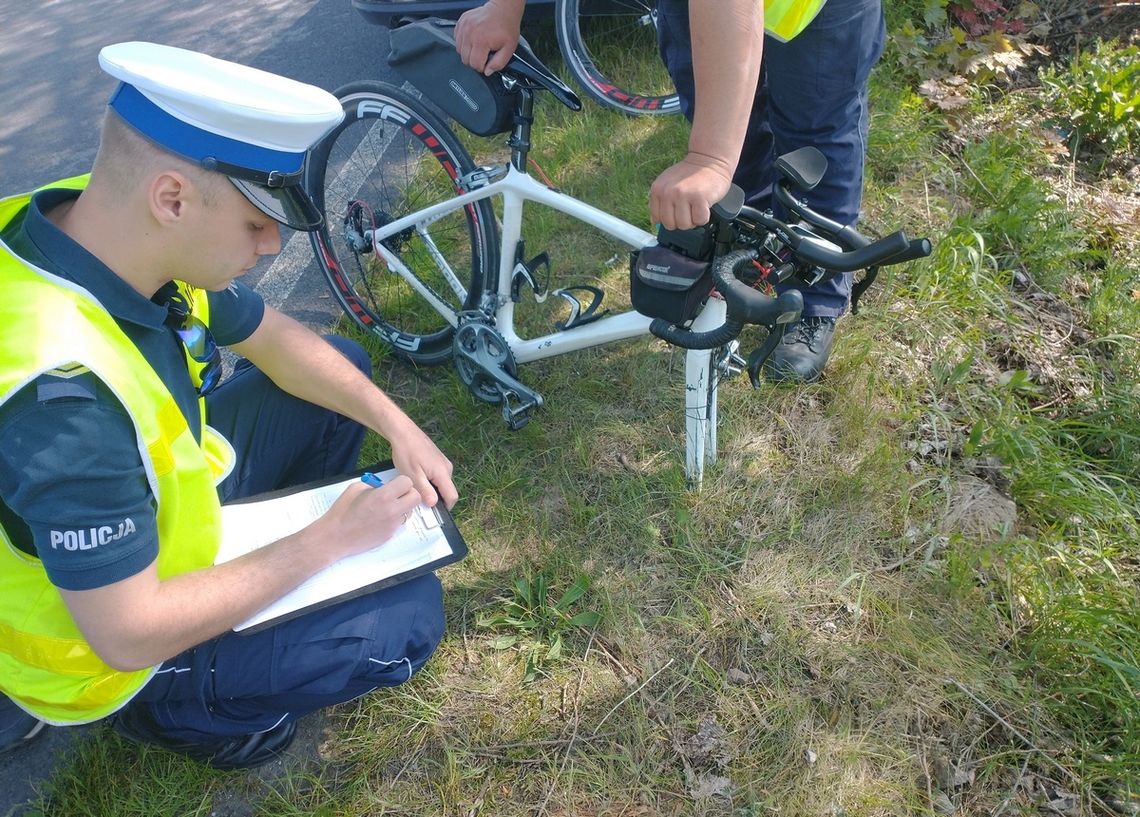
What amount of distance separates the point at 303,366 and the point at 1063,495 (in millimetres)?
2409

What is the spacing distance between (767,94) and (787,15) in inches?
29.2

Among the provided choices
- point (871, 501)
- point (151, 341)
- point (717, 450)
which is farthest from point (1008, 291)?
point (151, 341)

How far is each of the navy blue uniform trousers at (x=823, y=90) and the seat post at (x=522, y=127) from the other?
58 cm

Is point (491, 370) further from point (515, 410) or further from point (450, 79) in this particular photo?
point (450, 79)

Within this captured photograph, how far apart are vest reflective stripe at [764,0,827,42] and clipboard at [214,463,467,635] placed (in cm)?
160

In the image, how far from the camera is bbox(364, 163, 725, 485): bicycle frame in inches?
93.4

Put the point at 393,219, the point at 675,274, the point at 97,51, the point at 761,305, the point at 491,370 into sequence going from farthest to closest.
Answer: the point at 97,51 → the point at 393,219 → the point at 491,370 → the point at 675,274 → the point at 761,305

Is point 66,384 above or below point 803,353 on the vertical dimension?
above

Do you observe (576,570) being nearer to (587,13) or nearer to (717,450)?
(717,450)

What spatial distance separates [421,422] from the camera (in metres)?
2.99

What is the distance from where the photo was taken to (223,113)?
143 centimetres

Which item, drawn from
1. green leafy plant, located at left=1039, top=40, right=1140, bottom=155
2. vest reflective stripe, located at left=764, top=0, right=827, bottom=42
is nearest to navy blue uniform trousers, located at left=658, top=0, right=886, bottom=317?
vest reflective stripe, located at left=764, top=0, right=827, bottom=42

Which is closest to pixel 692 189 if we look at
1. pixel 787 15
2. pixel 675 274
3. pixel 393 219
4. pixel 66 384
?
pixel 675 274

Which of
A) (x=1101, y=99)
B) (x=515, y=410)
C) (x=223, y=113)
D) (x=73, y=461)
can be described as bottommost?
(x=515, y=410)
